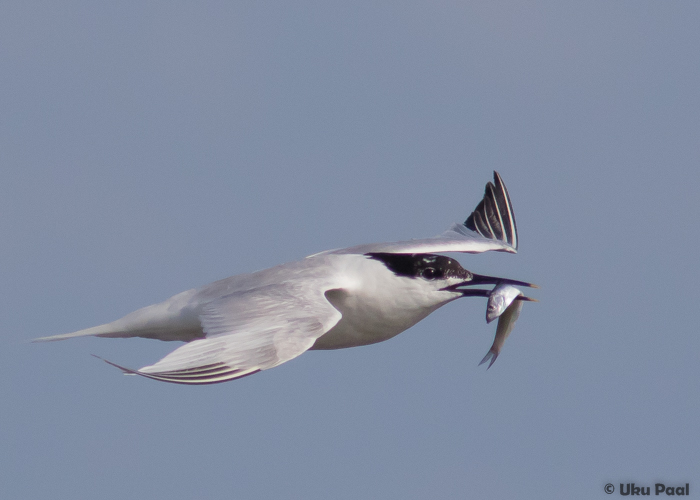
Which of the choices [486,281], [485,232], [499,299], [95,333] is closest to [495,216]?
[485,232]

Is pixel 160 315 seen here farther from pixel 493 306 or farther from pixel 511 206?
pixel 511 206

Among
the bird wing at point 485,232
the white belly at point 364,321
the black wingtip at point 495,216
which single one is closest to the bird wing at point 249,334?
the white belly at point 364,321

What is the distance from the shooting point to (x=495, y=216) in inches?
458

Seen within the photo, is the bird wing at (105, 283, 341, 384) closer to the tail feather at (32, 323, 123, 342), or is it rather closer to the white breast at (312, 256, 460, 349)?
the white breast at (312, 256, 460, 349)

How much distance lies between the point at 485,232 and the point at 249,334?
15.5 feet

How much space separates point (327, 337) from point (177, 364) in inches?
110

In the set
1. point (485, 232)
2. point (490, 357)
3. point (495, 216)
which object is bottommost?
point (490, 357)

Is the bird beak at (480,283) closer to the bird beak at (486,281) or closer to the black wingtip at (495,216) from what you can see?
the bird beak at (486,281)

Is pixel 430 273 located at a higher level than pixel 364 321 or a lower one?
higher

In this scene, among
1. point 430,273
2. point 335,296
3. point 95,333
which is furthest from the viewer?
point 95,333

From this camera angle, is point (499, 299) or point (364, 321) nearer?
point (499, 299)

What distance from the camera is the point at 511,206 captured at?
11.6 meters

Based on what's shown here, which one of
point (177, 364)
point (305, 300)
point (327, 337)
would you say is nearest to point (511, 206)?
point (327, 337)

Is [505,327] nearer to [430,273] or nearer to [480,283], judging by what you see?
[480,283]
